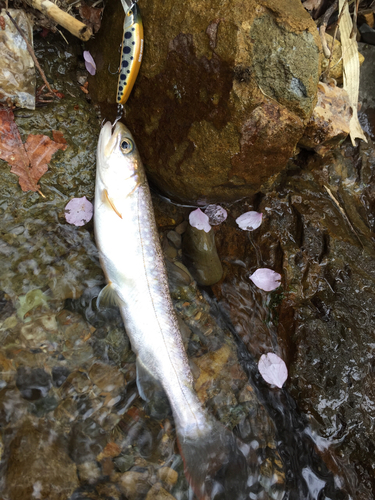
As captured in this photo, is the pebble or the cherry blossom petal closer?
the cherry blossom petal

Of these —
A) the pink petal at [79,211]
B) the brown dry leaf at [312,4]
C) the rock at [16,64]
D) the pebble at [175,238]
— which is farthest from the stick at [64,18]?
the brown dry leaf at [312,4]

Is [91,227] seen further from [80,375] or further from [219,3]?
[219,3]

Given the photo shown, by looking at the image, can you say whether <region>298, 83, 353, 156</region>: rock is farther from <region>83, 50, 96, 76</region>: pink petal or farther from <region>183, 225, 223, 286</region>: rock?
<region>83, 50, 96, 76</region>: pink petal

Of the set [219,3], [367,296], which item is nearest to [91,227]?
[219,3]

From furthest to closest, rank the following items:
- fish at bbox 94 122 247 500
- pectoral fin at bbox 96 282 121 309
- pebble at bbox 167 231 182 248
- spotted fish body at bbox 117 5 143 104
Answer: pebble at bbox 167 231 182 248, pectoral fin at bbox 96 282 121 309, fish at bbox 94 122 247 500, spotted fish body at bbox 117 5 143 104

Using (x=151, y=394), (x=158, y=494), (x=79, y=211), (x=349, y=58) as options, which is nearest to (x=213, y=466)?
(x=158, y=494)

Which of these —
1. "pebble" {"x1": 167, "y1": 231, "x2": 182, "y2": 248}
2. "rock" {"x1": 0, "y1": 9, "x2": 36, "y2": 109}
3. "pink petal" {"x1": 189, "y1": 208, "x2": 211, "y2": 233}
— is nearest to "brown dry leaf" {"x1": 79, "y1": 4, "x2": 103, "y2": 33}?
"rock" {"x1": 0, "y1": 9, "x2": 36, "y2": 109}

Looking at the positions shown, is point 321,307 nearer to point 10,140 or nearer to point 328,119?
point 328,119
